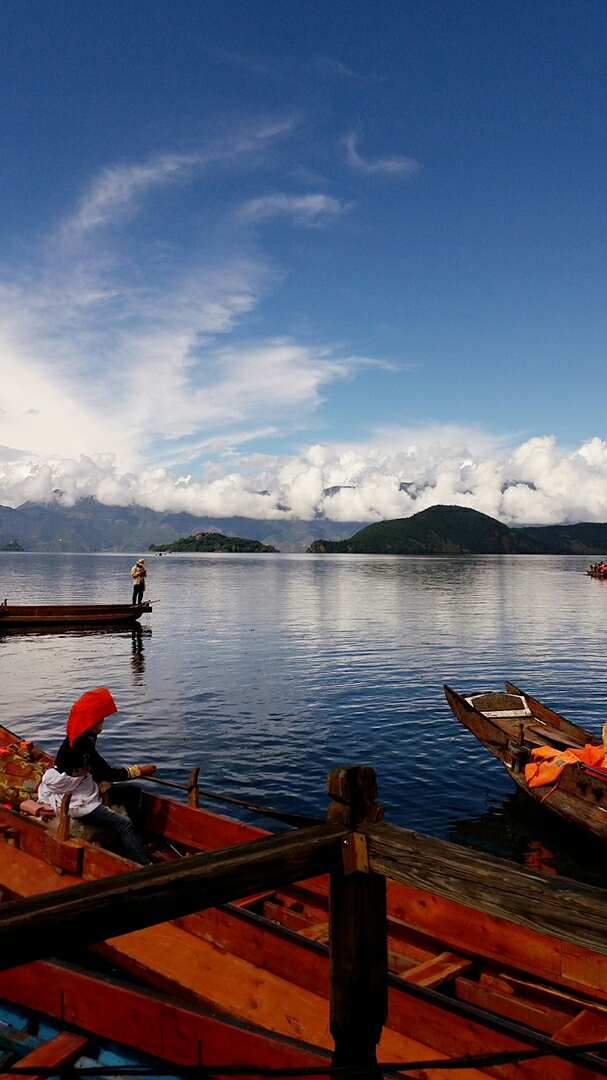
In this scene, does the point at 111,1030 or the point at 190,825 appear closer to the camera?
the point at 111,1030

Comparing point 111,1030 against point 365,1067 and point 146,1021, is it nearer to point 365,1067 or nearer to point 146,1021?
point 146,1021

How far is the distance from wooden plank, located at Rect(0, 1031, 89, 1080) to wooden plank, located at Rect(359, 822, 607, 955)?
13.3ft

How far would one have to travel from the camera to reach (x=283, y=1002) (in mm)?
6191

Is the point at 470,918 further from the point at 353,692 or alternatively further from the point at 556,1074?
the point at 353,692

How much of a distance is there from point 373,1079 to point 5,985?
15.6 ft

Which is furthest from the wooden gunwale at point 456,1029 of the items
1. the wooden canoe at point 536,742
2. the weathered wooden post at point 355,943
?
the wooden canoe at point 536,742

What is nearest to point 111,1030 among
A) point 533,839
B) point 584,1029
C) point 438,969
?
point 438,969

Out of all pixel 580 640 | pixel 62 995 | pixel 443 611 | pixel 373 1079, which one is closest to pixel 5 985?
pixel 62 995

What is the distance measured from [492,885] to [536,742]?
49.1 ft

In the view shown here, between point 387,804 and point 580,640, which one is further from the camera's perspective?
point 580,640

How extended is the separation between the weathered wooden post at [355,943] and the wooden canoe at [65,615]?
46.3 m

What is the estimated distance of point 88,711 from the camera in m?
8.27

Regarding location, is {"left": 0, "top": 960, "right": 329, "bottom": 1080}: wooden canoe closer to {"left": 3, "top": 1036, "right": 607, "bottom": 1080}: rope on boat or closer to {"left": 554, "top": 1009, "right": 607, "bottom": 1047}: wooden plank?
{"left": 3, "top": 1036, "right": 607, "bottom": 1080}: rope on boat

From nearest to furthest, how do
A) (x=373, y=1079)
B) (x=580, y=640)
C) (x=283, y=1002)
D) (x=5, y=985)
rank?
(x=373, y=1079) < (x=283, y=1002) < (x=5, y=985) < (x=580, y=640)
